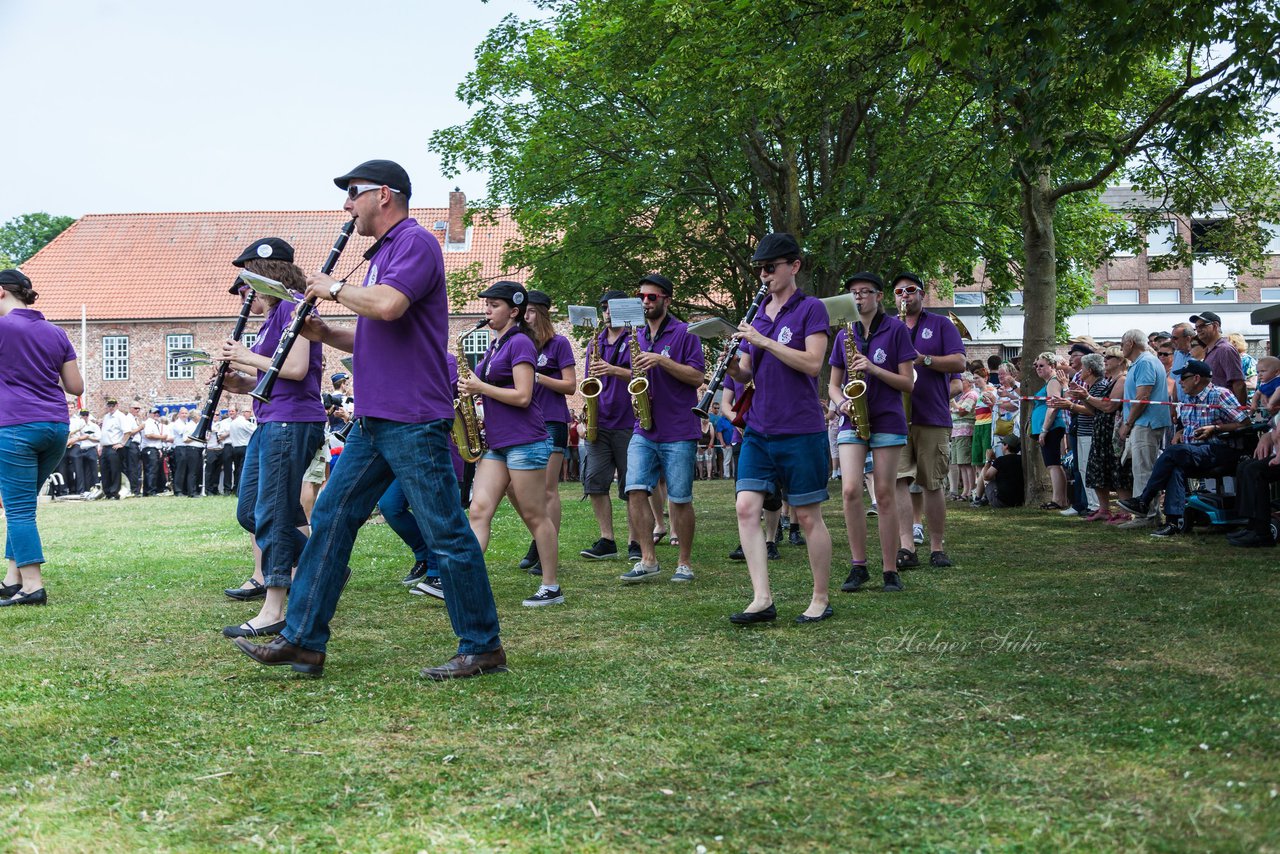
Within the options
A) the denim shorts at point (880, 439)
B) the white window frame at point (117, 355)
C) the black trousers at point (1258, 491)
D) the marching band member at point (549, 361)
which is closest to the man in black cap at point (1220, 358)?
the black trousers at point (1258, 491)

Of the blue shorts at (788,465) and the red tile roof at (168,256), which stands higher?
the red tile roof at (168,256)

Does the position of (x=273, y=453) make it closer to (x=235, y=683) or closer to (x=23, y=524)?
(x=235, y=683)

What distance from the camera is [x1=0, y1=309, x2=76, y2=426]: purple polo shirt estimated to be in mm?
8375

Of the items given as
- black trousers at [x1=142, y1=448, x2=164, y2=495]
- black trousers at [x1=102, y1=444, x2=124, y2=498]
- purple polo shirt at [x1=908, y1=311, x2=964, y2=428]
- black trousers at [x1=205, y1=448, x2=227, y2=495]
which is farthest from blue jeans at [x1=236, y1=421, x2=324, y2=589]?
black trousers at [x1=142, y1=448, x2=164, y2=495]

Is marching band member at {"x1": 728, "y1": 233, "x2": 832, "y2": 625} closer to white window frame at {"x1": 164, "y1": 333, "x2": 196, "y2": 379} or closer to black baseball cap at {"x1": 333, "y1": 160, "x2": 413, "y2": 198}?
black baseball cap at {"x1": 333, "y1": 160, "x2": 413, "y2": 198}

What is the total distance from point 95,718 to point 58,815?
131cm

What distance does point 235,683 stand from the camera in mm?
5613

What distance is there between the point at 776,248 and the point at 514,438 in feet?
7.12

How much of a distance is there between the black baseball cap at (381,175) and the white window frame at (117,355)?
57.8m

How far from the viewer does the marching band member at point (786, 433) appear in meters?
6.89

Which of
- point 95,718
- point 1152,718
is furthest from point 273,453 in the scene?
point 1152,718

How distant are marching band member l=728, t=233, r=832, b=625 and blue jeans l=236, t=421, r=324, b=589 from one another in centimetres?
244

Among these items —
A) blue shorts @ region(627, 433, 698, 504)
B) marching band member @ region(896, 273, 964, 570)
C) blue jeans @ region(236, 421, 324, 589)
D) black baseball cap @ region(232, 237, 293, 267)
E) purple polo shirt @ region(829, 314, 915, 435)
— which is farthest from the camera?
marching band member @ region(896, 273, 964, 570)

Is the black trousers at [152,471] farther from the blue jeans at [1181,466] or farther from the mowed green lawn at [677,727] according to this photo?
the blue jeans at [1181,466]
